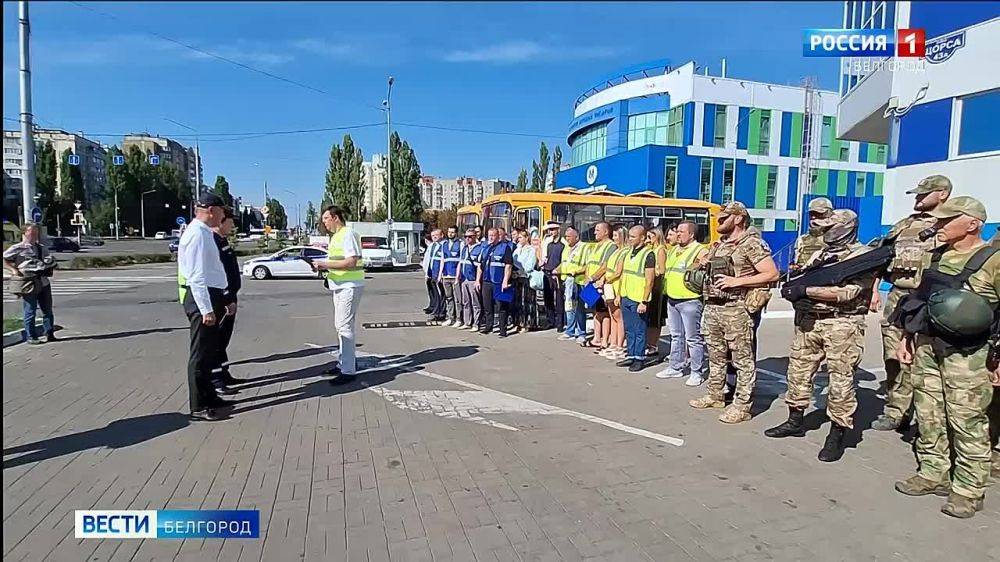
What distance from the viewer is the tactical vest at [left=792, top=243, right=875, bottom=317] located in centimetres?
433

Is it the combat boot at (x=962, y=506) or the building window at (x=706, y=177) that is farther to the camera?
the building window at (x=706, y=177)

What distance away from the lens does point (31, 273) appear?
853 centimetres

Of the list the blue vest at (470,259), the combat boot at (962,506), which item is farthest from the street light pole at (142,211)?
the combat boot at (962,506)

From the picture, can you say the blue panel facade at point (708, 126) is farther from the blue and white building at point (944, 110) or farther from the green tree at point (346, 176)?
the green tree at point (346, 176)

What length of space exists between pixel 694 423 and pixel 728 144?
1432 inches

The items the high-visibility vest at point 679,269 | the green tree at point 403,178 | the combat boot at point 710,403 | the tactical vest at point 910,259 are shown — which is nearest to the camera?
the tactical vest at point 910,259

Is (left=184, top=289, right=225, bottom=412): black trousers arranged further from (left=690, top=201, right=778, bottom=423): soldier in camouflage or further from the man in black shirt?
(left=690, top=201, right=778, bottom=423): soldier in camouflage

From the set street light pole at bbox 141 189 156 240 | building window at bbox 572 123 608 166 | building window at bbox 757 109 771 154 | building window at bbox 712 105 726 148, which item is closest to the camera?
building window at bbox 712 105 726 148

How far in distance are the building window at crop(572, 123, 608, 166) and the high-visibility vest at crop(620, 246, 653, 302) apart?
1392 inches

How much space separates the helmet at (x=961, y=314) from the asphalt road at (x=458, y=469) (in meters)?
1.21

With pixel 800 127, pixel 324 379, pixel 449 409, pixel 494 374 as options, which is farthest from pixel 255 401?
pixel 800 127

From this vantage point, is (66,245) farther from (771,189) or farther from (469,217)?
(771,189)

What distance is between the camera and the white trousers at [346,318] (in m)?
6.42

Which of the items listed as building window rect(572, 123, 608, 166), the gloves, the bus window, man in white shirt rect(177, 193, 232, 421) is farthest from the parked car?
the gloves
